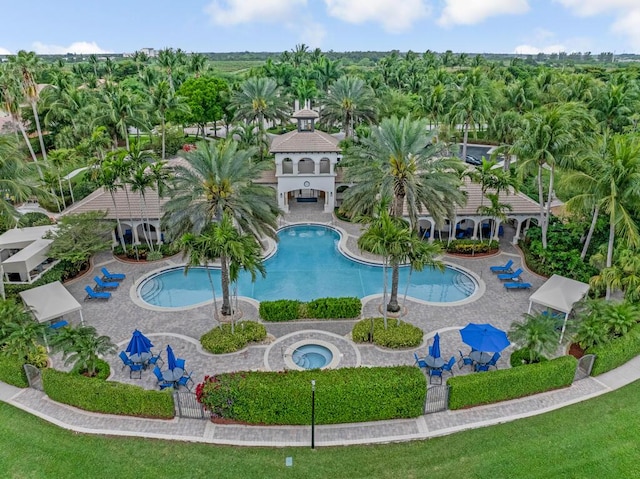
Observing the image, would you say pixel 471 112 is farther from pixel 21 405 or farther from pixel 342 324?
pixel 21 405

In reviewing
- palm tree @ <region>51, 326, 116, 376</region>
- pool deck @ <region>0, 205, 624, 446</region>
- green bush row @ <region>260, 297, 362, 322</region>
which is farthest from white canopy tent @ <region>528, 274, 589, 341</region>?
palm tree @ <region>51, 326, 116, 376</region>

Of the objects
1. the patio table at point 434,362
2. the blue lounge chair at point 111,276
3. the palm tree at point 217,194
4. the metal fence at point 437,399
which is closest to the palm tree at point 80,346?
the palm tree at point 217,194

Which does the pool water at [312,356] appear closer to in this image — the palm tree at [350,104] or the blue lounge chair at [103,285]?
the blue lounge chair at [103,285]

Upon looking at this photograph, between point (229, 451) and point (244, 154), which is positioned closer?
point (229, 451)

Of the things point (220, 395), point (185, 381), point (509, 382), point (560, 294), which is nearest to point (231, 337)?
point (185, 381)

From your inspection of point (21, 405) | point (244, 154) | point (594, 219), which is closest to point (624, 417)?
point (594, 219)

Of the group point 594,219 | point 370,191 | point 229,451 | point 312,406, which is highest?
point 370,191
